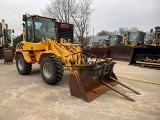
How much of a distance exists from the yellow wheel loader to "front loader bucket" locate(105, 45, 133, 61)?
5.59m

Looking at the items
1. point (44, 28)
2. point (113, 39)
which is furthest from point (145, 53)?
point (113, 39)

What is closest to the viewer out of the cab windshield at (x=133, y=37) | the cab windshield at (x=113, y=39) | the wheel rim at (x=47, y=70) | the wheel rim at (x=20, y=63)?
the wheel rim at (x=47, y=70)

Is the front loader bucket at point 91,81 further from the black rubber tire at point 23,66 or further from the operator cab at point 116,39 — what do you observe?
the operator cab at point 116,39

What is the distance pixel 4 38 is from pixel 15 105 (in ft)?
38.7

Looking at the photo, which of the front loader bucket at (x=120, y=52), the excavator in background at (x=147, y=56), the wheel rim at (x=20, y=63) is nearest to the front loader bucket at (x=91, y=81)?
the wheel rim at (x=20, y=63)

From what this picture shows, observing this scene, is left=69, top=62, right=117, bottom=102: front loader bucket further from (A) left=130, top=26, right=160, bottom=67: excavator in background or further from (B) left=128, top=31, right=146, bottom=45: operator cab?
(B) left=128, top=31, right=146, bottom=45: operator cab

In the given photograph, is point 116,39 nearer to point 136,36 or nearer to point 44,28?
point 136,36

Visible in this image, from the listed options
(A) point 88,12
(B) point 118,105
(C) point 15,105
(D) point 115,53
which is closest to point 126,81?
(B) point 118,105

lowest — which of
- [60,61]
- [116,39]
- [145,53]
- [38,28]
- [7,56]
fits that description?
[7,56]

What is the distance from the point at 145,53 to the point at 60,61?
660 cm

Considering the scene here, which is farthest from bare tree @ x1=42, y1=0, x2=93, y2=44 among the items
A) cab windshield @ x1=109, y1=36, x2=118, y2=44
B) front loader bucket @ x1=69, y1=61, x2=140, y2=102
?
front loader bucket @ x1=69, y1=61, x2=140, y2=102

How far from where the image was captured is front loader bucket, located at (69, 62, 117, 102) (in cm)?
479

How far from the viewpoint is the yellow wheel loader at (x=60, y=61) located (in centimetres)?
501

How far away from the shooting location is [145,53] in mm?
11047
